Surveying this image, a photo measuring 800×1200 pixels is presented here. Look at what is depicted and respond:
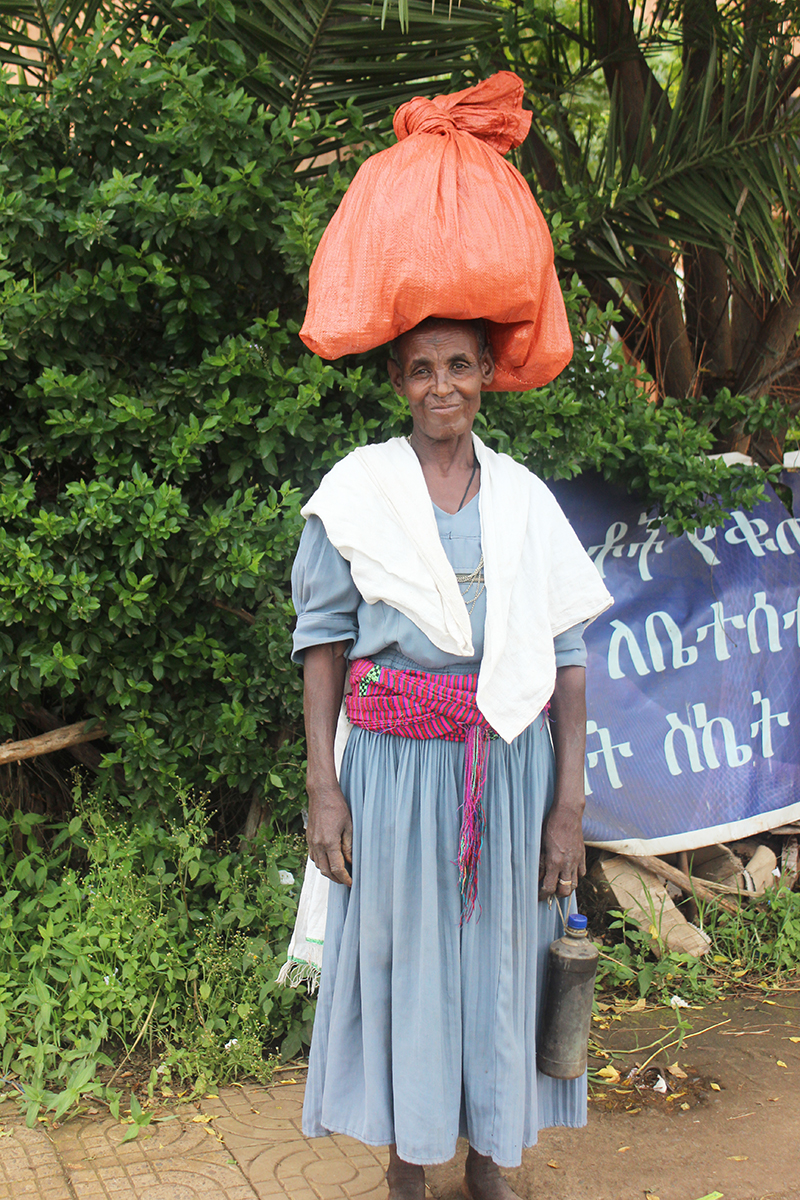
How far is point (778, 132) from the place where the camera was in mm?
3648

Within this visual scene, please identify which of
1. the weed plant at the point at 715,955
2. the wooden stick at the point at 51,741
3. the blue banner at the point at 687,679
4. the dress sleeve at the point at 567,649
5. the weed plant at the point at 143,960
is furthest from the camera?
the blue banner at the point at 687,679

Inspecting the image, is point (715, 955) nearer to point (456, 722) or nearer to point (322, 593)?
point (456, 722)

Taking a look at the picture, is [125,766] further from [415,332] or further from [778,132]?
[778,132]

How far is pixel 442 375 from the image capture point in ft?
6.87

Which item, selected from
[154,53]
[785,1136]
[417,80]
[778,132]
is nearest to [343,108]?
[417,80]

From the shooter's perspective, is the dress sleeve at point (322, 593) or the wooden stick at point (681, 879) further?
the wooden stick at point (681, 879)

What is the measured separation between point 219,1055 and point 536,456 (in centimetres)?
217

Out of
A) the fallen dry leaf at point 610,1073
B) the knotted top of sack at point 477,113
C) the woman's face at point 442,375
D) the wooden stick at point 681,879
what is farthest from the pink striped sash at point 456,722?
the wooden stick at point 681,879

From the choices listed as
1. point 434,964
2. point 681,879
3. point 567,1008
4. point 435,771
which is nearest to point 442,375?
point 435,771

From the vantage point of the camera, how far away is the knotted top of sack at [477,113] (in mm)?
2164

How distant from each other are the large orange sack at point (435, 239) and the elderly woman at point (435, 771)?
94mm

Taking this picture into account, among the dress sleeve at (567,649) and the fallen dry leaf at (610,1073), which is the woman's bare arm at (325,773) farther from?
the fallen dry leaf at (610,1073)

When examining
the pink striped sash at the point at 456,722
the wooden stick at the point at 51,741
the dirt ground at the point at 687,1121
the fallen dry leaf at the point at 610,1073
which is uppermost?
the pink striped sash at the point at 456,722

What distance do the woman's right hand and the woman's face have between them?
2.68 ft
